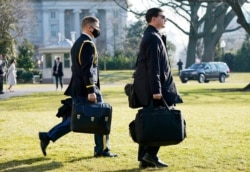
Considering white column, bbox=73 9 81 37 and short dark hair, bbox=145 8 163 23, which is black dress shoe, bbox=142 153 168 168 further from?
white column, bbox=73 9 81 37

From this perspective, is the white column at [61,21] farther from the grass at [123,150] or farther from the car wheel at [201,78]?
the grass at [123,150]

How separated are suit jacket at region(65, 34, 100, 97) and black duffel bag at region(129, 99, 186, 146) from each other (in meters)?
0.94

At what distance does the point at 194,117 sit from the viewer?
43.8ft

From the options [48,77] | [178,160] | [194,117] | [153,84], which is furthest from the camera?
[48,77]

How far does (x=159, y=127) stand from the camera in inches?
256

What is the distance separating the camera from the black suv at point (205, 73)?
141ft

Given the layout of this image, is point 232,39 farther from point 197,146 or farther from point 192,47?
point 197,146

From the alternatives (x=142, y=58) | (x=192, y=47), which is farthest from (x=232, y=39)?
(x=142, y=58)

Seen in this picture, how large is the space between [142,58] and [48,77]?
40174 millimetres

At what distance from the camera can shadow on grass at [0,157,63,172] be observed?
693 centimetres

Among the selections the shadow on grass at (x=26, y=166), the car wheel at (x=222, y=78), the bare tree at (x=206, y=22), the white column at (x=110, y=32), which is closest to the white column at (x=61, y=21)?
the white column at (x=110, y=32)

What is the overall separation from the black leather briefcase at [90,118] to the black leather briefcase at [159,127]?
2.15 ft

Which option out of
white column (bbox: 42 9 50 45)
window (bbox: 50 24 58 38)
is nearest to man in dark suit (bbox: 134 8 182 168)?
white column (bbox: 42 9 50 45)

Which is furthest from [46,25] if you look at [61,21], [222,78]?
[222,78]
